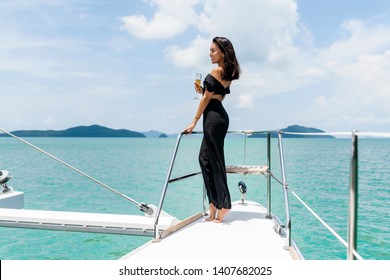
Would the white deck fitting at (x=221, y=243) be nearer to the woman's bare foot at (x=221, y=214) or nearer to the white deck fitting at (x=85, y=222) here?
the woman's bare foot at (x=221, y=214)

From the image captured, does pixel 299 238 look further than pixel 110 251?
Yes

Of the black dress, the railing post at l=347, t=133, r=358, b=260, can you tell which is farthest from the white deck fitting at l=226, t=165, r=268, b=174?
the railing post at l=347, t=133, r=358, b=260

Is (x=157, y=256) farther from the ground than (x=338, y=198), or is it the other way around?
(x=157, y=256)

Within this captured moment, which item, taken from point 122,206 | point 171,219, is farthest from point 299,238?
point 122,206

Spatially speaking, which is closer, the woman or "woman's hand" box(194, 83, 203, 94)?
the woman

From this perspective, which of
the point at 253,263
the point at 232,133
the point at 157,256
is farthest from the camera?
the point at 232,133

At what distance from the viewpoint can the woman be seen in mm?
2625

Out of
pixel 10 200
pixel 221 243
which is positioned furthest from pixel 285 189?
pixel 10 200

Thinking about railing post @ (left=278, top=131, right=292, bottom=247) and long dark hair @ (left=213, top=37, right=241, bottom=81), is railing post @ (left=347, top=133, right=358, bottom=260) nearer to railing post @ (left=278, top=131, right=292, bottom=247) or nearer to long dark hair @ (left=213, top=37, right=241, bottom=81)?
railing post @ (left=278, top=131, right=292, bottom=247)

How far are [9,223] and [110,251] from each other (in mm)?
1415

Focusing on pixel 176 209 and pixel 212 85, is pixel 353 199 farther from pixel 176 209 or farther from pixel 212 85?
pixel 176 209

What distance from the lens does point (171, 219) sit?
11.6ft

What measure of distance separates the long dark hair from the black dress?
10 centimetres

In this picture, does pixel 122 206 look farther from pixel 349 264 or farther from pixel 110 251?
pixel 349 264
